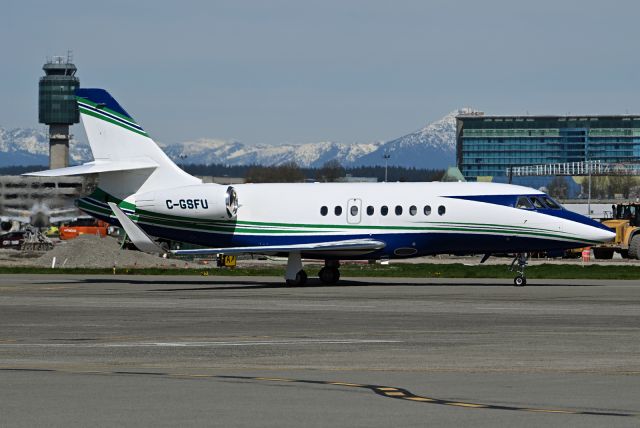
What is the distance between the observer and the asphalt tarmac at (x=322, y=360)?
44.2 ft

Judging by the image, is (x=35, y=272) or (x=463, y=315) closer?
(x=463, y=315)

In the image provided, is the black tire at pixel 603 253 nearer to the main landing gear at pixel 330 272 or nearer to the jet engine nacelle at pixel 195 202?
the main landing gear at pixel 330 272

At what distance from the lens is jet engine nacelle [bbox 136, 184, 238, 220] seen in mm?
46219

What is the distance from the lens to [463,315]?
2919cm

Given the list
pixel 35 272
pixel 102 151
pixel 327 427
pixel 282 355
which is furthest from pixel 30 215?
pixel 327 427

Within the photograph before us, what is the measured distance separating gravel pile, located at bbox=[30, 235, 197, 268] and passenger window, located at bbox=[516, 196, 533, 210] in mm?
25666

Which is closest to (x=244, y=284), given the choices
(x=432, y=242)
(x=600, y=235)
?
(x=432, y=242)

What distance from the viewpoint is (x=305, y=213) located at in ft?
150

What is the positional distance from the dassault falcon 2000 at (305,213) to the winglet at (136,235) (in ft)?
0.12

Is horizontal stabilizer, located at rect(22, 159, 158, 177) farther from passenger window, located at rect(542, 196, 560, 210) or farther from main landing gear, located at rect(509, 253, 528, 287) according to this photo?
passenger window, located at rect(542, 196, 560, 210)

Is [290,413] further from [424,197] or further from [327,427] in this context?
[424,197]

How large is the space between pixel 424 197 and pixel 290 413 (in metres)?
31.7

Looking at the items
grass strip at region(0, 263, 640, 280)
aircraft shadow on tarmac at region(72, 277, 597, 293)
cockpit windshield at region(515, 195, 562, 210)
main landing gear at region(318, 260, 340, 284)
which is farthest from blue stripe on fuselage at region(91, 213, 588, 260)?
grass strip at region(0, 263, 640, 280)

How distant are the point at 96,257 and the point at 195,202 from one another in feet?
60.0
